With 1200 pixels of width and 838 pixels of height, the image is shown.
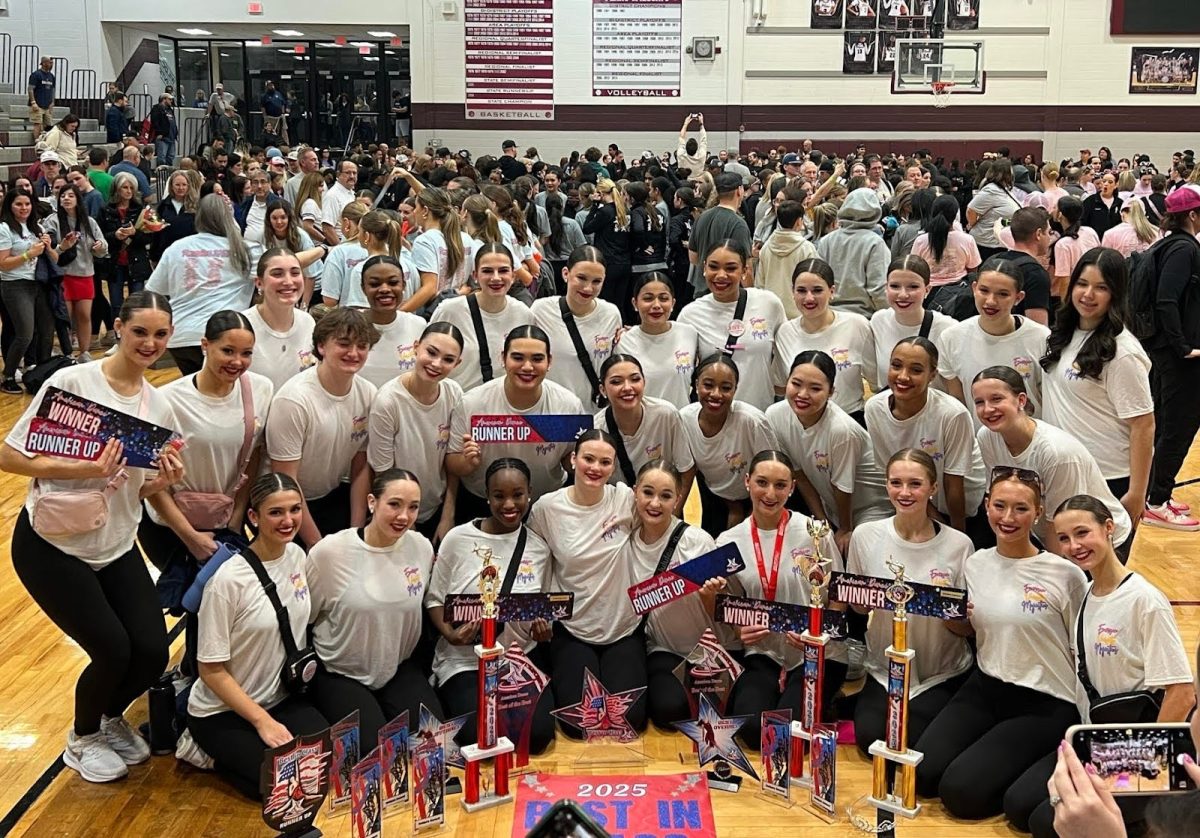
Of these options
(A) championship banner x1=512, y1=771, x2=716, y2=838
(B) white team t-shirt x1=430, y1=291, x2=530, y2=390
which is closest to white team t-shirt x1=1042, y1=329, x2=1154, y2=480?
(A) championship banner x1=512, y1=771, x2=716, y2=838

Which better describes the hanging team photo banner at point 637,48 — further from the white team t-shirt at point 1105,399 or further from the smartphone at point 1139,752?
the smartphone at point 1139,752

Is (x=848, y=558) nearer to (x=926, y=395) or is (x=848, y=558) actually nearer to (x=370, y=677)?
(x=926, y=395)

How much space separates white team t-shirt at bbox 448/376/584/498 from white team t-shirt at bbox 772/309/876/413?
1136 millimetres

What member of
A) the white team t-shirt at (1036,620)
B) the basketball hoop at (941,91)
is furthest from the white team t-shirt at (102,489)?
the basketball hoop at (941,91)

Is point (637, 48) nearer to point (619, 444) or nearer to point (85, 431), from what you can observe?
point (619, 444)

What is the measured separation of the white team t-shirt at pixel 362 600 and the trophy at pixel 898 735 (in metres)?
1.93

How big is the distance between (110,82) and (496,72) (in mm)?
7373

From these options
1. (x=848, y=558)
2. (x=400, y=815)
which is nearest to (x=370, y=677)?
(x=400, y=815)

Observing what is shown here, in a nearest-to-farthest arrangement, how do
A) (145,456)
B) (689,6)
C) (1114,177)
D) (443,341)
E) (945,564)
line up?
(145,456) < (945,564) < (443,341) < (1114,177) < (689,6)

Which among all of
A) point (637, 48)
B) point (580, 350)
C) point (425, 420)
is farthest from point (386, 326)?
point (637, 48)

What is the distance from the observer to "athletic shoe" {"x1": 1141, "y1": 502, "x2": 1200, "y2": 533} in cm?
756

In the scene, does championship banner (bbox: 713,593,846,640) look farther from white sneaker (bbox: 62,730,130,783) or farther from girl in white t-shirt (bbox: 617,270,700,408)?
white sneaker (bbox: 62,730,130,783)

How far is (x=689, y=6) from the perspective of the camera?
73.2ft

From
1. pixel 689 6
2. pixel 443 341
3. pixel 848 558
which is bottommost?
pixel 848 558
